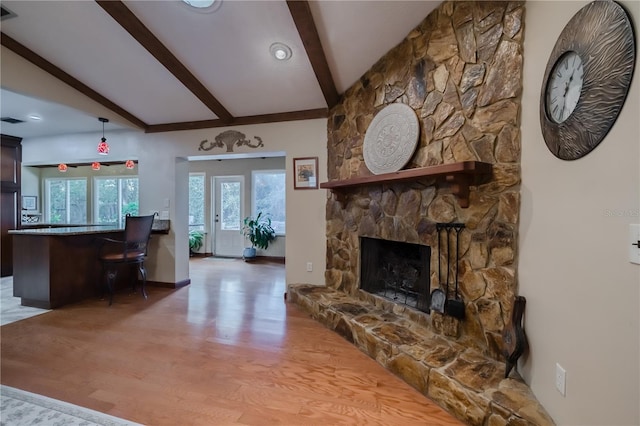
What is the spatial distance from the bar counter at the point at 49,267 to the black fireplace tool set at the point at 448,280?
407cm

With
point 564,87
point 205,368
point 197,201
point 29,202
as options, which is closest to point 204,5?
point 564,87

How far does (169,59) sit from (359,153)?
85.3 inches

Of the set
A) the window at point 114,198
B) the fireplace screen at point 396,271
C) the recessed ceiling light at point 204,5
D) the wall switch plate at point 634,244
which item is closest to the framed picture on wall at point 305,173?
the fireplace screen at point 396,271

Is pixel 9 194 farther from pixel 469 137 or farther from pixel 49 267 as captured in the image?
pixel 469 137

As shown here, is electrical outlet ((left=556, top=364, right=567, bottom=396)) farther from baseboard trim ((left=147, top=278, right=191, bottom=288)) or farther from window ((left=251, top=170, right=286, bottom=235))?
window ((left=251, top=170, right=286, bottom=235))

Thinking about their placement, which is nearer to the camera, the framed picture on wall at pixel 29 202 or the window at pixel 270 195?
the framed picture on wall at pixel 29 202

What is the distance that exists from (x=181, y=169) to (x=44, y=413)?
3291 millimetres

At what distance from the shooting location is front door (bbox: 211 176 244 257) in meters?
6.85

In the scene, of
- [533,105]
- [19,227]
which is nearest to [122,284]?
[19,227]

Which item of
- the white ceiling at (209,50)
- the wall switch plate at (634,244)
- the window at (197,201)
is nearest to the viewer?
the wall switch plate at (634,244)

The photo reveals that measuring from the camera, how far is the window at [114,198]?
6.83 meters

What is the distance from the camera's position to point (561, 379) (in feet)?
4.18

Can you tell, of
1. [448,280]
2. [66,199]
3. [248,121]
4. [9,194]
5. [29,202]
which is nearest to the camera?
[448,280]

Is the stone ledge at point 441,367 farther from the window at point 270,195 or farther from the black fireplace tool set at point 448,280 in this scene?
the window at point 270,195
